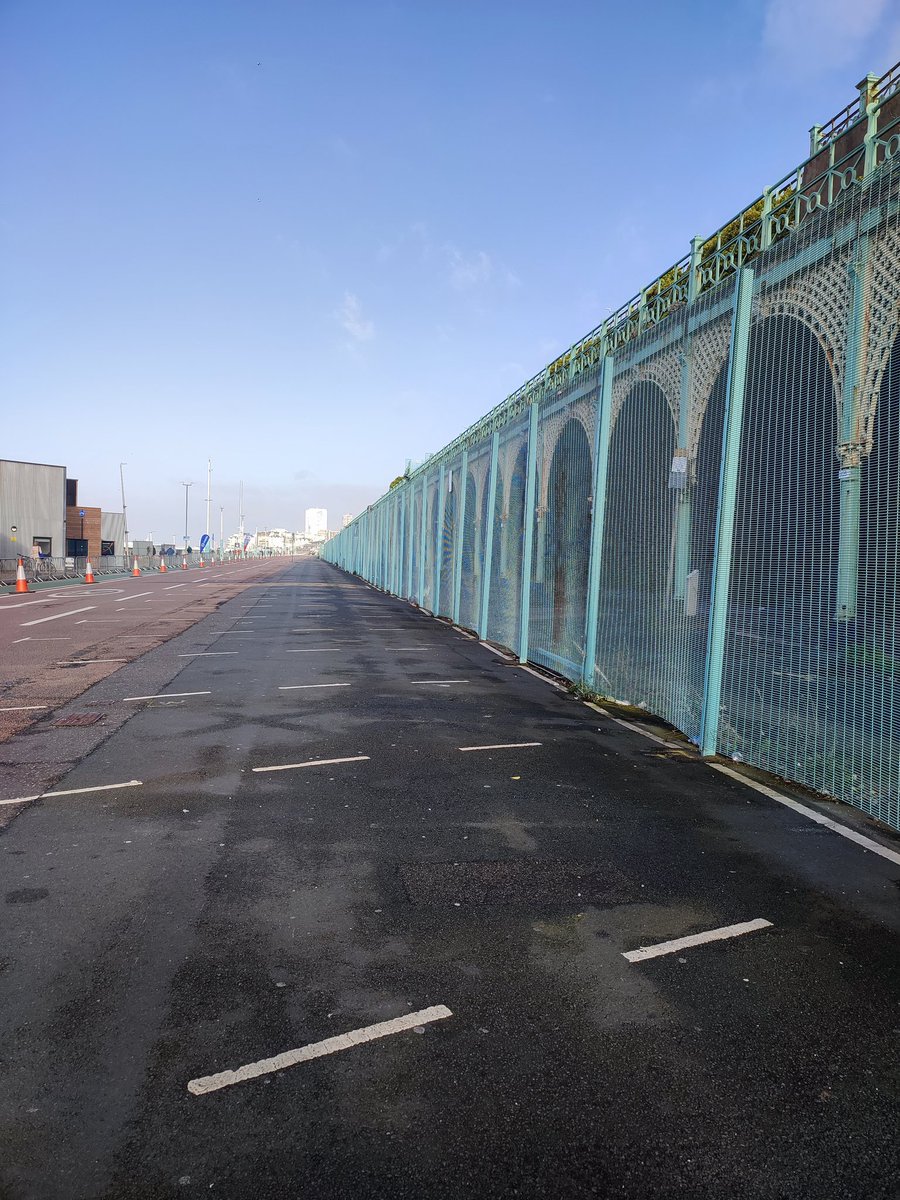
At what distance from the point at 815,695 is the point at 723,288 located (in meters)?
4.01

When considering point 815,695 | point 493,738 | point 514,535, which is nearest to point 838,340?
point 815,695

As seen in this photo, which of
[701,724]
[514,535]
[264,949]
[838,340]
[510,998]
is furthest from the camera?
[514,535]

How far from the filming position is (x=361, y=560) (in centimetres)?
5806

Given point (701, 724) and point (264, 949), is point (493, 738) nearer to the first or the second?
point (701, 724)

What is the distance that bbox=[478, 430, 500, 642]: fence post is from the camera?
16.5 m

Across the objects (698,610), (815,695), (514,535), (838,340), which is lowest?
(815,695)

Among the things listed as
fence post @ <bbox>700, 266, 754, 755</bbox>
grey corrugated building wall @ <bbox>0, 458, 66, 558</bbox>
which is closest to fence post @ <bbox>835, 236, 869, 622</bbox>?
fence post @ <bbox>700, 266, 754, 755</bbox>

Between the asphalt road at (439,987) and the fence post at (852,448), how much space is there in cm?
166

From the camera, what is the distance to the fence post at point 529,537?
1346 cm

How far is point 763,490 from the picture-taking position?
674cm

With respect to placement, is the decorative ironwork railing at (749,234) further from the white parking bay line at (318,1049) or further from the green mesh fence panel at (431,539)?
the green mesh fence panel at (431,539)

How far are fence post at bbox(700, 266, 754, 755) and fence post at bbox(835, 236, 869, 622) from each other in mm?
1424

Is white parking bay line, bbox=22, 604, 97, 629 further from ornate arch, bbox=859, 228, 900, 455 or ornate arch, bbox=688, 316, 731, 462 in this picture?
ornate arch, bbox=859, 228, 900, 455

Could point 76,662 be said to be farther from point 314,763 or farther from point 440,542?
point 440,542
